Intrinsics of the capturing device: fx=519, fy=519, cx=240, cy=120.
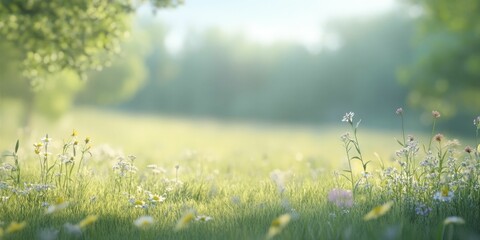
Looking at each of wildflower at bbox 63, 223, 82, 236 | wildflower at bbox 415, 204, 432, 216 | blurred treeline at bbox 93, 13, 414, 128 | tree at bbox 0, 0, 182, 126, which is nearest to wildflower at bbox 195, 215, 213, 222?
wildflower at bbox 63, 223, 82, 236

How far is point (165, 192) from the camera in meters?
6.55

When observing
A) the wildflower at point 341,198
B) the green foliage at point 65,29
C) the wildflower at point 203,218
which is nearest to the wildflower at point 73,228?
the wildflower at point 203,218

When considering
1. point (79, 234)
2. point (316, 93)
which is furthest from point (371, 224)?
point (316, 93)

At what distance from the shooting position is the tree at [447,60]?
21297 millimetres

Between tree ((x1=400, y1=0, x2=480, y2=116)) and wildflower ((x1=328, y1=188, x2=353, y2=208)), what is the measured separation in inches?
697

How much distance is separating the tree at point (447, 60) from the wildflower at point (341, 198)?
17692 millimetres

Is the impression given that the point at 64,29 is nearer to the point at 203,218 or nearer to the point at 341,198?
the point at 203,218

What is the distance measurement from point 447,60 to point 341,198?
21.1m

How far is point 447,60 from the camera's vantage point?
24.6 meters

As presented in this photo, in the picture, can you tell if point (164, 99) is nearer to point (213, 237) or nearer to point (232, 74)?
point (232, 74)

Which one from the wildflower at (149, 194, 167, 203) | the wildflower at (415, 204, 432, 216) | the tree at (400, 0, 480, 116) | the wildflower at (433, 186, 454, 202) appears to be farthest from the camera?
the tree at (400, 0, 480, 116)

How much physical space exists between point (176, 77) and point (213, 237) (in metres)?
73.0

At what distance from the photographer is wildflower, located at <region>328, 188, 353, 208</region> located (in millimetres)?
5594

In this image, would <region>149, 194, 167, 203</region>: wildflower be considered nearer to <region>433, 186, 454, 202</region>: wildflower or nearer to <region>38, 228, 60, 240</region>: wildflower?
<region>38, 228, 60, 240</region>: wildflower
